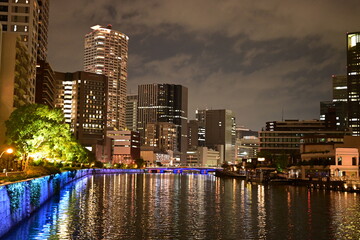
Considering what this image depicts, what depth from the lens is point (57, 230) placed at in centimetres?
4562

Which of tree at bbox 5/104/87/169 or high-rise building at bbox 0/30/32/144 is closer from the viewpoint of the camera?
tree at bbox 5/104/87/169

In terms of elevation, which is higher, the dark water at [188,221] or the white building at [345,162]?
the white building at [345,162]

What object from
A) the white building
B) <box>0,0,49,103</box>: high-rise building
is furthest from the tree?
the white building

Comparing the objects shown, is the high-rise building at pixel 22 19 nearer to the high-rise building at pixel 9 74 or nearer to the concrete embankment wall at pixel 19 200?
the high-rise building at pixel 9 74

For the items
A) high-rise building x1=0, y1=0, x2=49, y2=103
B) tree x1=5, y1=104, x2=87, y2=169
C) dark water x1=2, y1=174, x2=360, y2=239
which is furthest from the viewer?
high-rise building x1=0, y1=0, x2=49, y2=103

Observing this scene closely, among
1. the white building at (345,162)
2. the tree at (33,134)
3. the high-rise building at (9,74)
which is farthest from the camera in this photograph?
the white building at (345,162)

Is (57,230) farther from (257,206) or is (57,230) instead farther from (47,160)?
(47,160)

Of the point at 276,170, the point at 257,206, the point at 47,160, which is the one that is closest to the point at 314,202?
the point at 257,206

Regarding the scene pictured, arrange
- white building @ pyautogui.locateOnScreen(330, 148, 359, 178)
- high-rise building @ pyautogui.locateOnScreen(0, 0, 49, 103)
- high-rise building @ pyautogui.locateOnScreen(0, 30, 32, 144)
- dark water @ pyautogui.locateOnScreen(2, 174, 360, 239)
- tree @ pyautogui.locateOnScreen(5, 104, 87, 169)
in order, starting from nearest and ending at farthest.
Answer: dark water @ pyautogui.locateOnScreen(2, 174, 360, 239)
tree @ pyautogui.locateOnScreen(5, 104, 87, 169)
high-rise building @ pyautogui.locateOnScreen(0, 30, 32, 144)
white building @ pyautogui.locateOnScreen(330, 148, 359, 178)
high-rise building @ pyautogui.locateOnScreen(0, 0, 49, 103)

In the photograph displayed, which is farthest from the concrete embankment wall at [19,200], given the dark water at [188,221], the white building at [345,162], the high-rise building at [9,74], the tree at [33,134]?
the white building at [345,162]

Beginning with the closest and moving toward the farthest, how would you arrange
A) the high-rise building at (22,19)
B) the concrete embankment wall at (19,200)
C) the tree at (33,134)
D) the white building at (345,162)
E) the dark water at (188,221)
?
the concrete embankment wall at (19,200), the dark water at (188,221), the tree at (33,134), the white building at (345,162), the high-rise building at (22,19)

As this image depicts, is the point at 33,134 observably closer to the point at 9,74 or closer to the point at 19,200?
the point at 19,200

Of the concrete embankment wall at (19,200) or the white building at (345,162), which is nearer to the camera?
the concrete embankment wall at (19,200)

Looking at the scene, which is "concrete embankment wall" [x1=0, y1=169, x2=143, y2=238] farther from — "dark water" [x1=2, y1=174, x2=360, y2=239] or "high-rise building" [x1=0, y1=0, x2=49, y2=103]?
"high-rise building" [x1=0, y1=0, x2=49, y2=103]
